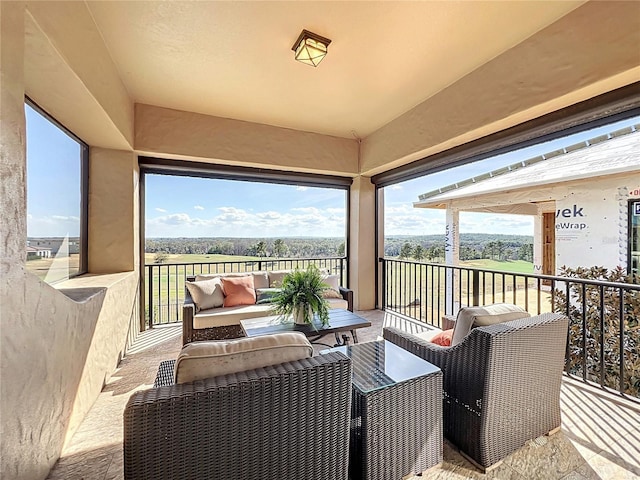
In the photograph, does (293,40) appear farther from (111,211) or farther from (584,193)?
(584,193)

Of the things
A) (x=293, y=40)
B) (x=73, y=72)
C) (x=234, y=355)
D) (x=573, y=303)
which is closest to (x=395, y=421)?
(x=234, y=355)

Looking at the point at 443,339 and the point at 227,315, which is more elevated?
the point at 443,339

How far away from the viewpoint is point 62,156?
263cm

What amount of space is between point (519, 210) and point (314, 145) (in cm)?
346

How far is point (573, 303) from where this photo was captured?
11.3 ft

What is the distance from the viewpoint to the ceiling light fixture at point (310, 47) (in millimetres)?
2251

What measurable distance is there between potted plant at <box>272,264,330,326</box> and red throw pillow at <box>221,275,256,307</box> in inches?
36.6

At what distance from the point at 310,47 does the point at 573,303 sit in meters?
4.10

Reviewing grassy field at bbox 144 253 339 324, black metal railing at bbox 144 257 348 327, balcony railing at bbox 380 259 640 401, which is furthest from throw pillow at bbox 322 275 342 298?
grassy field at bbox 144 253 339 324

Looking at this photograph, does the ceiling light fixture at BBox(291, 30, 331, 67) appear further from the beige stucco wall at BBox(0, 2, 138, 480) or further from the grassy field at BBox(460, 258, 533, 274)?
the grassy field at BBox(460, 258, 533, 274)

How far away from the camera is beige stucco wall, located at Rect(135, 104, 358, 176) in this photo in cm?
353

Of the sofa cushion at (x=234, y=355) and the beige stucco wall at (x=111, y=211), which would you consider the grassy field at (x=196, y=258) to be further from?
the sofa cushion at (x=234, y=355)

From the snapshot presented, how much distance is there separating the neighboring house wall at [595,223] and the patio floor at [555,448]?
6.66 feet

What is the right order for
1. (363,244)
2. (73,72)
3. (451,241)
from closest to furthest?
(73,72)
(451,241)
(363,244)
